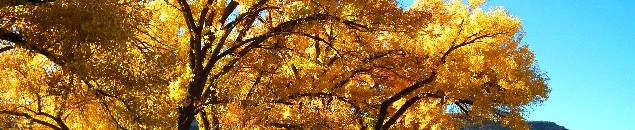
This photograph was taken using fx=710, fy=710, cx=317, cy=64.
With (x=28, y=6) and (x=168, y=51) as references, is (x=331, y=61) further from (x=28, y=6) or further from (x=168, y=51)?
(x=28, y=6)

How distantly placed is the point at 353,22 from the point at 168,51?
165 inches

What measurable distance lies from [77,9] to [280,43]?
7092mm

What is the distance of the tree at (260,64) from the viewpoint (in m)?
11.9

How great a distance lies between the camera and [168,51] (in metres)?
15.6

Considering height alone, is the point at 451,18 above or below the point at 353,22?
above

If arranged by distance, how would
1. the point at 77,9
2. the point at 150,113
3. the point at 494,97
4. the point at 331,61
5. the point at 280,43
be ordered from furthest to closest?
the point at 494,97 < the point at 331,61 < the point at 280,43 < the point at 150,113 < the point at 77,9

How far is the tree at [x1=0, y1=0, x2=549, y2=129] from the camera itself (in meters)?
11.9

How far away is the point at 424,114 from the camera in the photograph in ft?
83.3

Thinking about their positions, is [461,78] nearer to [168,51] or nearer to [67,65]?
[168,51]

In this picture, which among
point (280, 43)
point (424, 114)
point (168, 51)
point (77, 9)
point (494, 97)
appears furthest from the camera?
point (424, 114)

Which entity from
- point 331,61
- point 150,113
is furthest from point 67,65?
point 331,61

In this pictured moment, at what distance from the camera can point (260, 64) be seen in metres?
18.6

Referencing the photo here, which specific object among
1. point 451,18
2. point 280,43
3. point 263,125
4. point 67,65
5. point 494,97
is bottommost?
point 67,65

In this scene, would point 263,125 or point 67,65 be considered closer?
point 67,65
